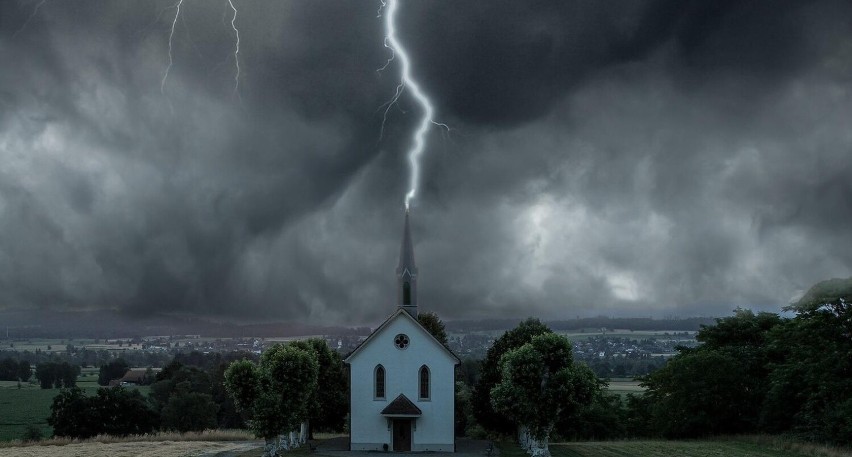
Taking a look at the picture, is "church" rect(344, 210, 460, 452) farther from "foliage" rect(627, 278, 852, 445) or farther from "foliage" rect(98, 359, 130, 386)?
"foliage" rect(98, 359, 130, 386)

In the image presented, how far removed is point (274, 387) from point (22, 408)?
7199 cm

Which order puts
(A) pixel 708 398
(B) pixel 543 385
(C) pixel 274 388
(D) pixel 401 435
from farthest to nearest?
1. (A) pixel 708 398
2. (D) pixel 401 435
3. (C) pixel 274 388
4. (B) pixel 543 385

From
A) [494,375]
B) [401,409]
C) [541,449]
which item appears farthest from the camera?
[494,375]

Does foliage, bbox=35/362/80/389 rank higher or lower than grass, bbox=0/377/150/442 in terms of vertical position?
higher

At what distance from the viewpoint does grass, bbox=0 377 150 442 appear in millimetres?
81250

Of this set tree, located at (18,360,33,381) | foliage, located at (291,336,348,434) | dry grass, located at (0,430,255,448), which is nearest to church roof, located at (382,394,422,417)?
foliage, located at (291,336,348,434)

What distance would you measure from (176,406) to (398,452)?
1462 inches

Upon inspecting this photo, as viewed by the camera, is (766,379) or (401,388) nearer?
(401,388)

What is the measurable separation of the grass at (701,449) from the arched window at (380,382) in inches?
385

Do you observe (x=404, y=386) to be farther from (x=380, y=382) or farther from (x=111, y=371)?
(x=111, y=371)

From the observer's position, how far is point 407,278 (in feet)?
203

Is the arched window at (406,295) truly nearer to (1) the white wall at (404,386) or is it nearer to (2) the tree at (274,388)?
(1) the white wall at (404,386)

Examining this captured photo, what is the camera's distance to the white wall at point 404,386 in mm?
55156

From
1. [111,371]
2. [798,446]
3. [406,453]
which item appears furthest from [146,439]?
[111,371]
